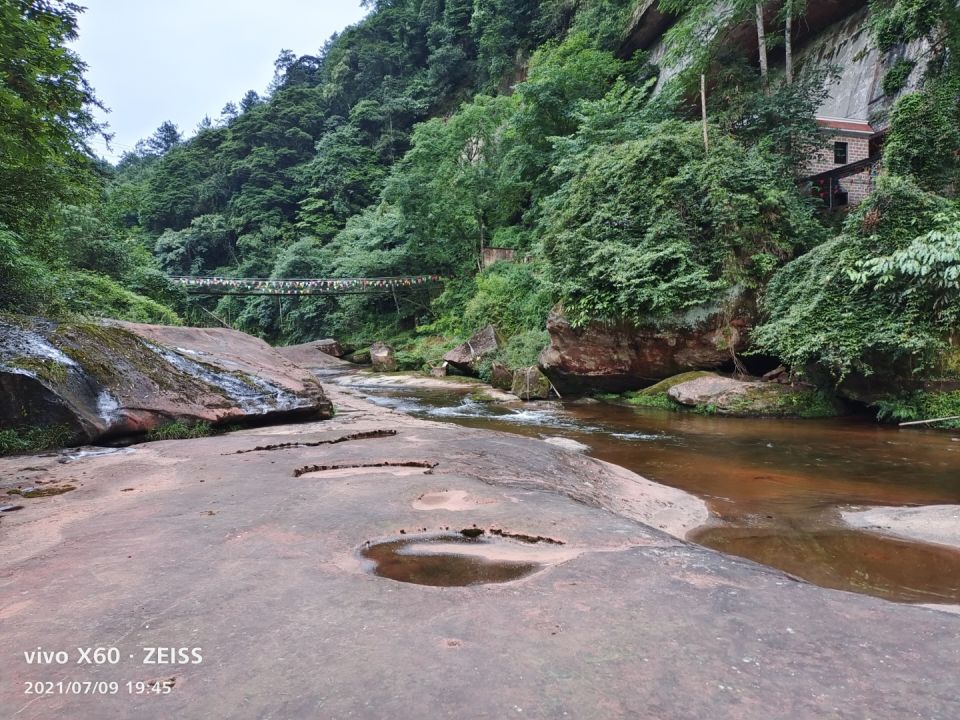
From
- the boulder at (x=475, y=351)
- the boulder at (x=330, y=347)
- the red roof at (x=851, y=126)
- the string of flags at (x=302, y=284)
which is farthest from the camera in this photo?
the boulder at (x=330, y=347)

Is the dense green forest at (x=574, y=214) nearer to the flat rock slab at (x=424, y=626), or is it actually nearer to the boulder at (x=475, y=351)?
the boulder at (x=475, y=351)

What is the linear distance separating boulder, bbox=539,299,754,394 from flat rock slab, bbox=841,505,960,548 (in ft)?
24.9

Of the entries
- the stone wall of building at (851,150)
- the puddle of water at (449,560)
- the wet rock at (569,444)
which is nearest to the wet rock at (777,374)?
the wet rock at (569,444)

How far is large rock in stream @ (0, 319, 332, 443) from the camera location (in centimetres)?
626

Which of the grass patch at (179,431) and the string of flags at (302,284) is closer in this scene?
the grass patch at (179,431)

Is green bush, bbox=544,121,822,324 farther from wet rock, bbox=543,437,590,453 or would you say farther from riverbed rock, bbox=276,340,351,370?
riverbed rock, bbox=276,340,351,370

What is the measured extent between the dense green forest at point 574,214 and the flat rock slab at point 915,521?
5.17 m

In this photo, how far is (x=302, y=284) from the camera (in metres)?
27.2

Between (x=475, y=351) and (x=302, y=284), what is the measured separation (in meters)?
12.7

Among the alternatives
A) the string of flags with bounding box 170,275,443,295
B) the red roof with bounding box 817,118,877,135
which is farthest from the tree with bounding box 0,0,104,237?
the red roof with bounding box 817,118,877,135

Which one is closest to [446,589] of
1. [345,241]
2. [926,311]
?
[926,311]

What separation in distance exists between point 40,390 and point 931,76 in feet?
63.7

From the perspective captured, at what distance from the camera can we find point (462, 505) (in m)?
3.96

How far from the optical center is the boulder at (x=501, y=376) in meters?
15.6
